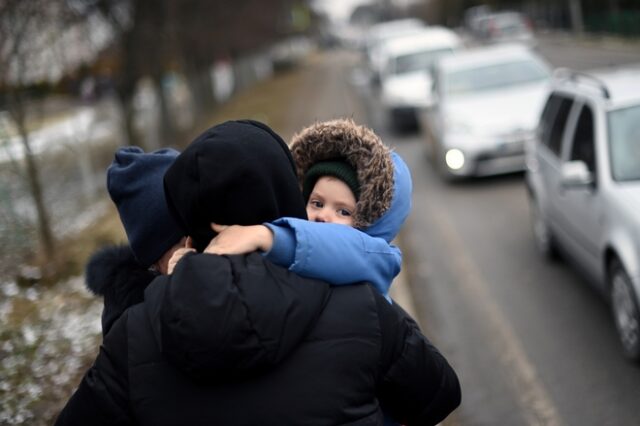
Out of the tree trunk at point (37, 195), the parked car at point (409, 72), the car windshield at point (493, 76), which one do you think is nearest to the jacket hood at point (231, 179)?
the tree trunk at point (37, 195)

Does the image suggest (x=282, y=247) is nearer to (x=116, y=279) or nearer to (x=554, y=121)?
(x=116, y=279)

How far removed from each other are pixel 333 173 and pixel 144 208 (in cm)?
53

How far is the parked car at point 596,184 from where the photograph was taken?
511cm

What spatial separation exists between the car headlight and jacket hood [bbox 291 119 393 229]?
383 inches

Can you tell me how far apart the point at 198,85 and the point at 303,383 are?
29.9m

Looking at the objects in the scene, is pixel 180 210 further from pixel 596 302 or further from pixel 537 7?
pixel 537 7

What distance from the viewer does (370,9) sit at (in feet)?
453

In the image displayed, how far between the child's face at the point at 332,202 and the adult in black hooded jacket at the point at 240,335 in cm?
36

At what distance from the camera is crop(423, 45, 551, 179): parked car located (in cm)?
1164

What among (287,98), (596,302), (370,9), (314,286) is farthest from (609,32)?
(370,9)

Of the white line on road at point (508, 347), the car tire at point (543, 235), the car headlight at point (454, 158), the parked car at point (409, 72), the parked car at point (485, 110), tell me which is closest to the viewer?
the white line on road at point (508, 347)

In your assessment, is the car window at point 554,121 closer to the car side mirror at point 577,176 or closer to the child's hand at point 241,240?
the car side mirror at point 577,176

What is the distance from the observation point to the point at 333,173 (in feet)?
7.33

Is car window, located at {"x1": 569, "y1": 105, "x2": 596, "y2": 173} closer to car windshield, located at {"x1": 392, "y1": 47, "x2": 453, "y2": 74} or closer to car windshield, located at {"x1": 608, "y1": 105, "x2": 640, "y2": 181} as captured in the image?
car windshield, located at {"x1": 608, "y1": 105, "x2": 640, "y2": 181}
